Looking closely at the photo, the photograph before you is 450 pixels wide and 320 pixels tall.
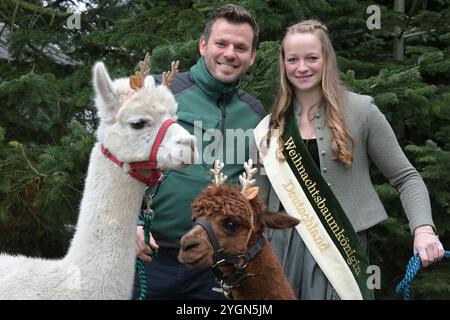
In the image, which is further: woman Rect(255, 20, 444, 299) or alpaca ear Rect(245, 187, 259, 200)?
woman Rect(255, 20, 444, 299)

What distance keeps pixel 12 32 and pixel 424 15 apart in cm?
362

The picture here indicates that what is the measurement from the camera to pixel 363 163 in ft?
10.3

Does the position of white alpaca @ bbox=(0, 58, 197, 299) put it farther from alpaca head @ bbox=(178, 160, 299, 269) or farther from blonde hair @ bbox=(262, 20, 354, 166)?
blonde hair @ bbox=(262, 20, 354, 166)

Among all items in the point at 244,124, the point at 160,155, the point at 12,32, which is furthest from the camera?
the point at 12,32

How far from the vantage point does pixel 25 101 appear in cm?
514

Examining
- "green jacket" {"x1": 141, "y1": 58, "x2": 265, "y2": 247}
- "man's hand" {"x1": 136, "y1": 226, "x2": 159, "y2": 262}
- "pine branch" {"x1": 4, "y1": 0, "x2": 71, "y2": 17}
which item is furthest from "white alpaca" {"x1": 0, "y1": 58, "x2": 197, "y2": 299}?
"pine branch" {"x1": 4, "y1": 0, "x2": 71, "y2": 17}

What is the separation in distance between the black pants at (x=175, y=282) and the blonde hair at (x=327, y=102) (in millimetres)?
816

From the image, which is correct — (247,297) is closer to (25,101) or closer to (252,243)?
(252,243)

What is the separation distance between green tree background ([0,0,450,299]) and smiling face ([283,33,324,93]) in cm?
125

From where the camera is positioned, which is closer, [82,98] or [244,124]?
[244,124]

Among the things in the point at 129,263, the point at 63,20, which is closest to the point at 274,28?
the point at 63,20

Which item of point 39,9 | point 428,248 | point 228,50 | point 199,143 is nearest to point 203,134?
point 199,143

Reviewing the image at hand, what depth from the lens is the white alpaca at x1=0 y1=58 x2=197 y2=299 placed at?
2729mm

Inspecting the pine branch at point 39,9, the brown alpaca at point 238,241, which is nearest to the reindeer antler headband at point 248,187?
the brown alpaca at point 238,241
